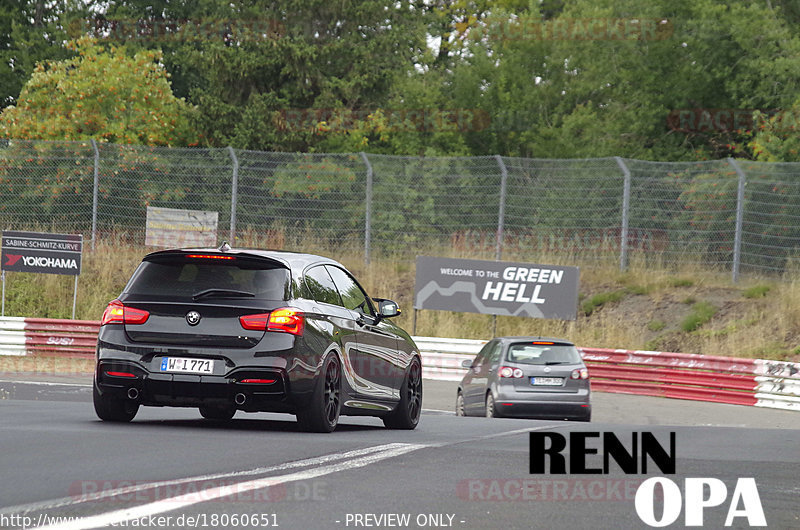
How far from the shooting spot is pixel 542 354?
60.5 feet

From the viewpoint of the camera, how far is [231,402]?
32.2 ft

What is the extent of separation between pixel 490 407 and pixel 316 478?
37.6ft

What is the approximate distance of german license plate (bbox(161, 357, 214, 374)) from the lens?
386 inches

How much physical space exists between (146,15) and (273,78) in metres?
12.7

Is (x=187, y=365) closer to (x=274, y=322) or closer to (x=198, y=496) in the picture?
(x=274, y=322)

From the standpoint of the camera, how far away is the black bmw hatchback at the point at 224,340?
980 centimetres

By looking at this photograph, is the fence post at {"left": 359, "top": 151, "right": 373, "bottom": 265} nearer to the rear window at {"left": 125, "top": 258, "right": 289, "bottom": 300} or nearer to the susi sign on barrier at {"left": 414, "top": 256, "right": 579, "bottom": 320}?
the susi sign on barrier at {"left": 414, "top": 256, "right": 579, "bottom": 320}

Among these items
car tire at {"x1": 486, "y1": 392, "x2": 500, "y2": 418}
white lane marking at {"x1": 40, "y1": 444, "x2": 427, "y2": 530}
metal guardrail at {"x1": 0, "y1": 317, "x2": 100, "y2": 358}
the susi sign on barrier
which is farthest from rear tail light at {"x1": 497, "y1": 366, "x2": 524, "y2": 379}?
metal guardrail at {"x1": 0, "y1": 317, "x2": 100, "y2": 358}

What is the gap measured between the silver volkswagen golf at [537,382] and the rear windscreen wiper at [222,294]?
8.75 meters

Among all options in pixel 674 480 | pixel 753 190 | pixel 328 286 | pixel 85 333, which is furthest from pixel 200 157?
pixel 674 480

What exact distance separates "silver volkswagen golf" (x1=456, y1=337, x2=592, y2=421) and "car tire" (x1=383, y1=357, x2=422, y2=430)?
18.1 ft

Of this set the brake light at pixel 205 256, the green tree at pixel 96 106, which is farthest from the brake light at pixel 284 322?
the green tree at pixel 96 106

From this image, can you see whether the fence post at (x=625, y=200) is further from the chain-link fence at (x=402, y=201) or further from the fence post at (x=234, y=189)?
the fence post at (x=234, y=189)

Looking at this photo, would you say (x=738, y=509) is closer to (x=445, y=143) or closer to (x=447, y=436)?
(x=447, y=436)
